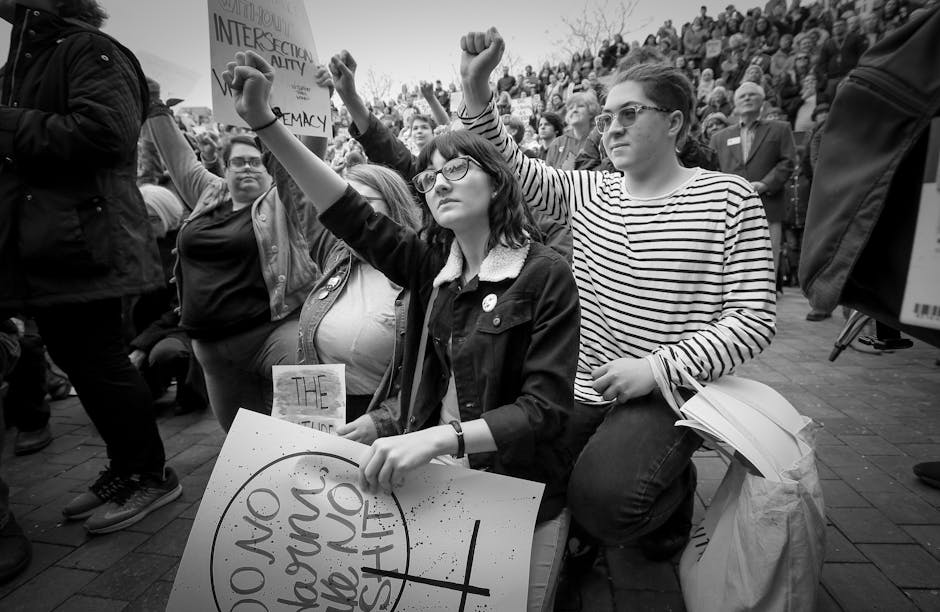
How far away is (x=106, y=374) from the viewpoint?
6.98 feet

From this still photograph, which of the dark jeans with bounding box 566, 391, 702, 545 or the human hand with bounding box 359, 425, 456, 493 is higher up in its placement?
the human hand with bounding box 359, 425, 456, 493

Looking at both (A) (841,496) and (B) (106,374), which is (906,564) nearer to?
(A) (841,496)

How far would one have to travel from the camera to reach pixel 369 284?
6.49 ft

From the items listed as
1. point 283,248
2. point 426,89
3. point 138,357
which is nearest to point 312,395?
point 283,248

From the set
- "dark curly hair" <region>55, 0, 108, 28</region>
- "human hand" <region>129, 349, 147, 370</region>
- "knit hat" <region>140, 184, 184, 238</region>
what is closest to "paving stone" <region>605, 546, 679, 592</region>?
"dark curly hair" <region>55, 0, 108, 28</region>

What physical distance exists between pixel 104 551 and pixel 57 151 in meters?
1.50

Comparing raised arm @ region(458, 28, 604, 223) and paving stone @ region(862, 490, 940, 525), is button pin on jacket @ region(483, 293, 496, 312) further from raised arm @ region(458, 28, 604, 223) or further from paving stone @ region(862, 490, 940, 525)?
paving stone @ region(862, 490, 940, 525)

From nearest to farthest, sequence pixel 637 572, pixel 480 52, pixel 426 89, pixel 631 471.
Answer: pixel 631 471 → pixel 480 52 → pixel 637 572 → pixel 426 89

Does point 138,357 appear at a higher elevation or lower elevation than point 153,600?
higher

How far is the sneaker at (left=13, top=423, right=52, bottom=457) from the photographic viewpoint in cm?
299

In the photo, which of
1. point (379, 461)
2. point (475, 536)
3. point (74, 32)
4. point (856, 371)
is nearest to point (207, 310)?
point (74, 32)

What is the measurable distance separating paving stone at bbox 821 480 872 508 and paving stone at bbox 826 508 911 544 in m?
0.03

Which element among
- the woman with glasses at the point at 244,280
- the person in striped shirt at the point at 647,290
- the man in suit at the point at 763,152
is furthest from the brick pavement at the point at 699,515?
the man in suit at the point at 763,152

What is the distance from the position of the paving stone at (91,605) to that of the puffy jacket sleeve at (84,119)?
1.51m
